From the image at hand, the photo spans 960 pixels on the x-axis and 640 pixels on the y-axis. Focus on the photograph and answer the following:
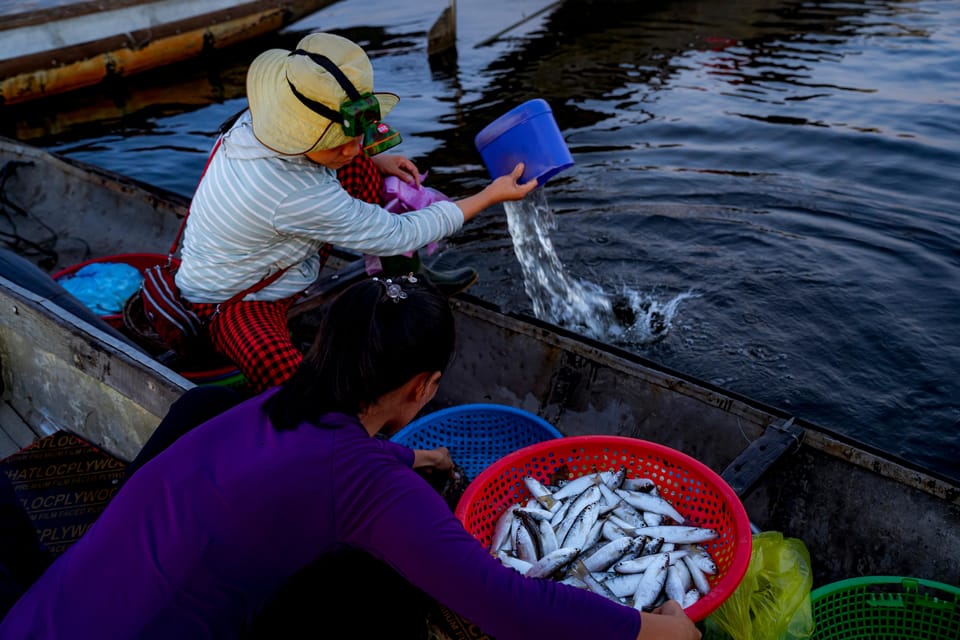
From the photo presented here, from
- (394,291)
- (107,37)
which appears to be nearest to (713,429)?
(394,291)

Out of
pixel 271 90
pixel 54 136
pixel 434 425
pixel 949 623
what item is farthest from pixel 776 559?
pixel 54 136

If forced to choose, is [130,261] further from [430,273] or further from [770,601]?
[770,601]

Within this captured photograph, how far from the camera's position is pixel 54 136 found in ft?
37.8

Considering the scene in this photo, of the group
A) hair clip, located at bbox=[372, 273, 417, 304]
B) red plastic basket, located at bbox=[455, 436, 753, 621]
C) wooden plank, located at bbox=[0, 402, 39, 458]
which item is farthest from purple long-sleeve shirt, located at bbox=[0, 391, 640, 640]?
wooden plank, located at bbox=[0, 402, 39, 458]

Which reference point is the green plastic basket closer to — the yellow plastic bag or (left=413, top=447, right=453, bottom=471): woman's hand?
the yellow plastic bag

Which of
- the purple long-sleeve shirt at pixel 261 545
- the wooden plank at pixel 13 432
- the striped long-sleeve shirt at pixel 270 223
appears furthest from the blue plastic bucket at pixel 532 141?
the wooden plank at pixel 13 432

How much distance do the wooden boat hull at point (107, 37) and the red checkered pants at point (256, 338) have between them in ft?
36.5

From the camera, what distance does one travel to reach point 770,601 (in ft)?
7.82

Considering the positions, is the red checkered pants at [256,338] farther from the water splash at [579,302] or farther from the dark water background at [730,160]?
the dark water background at [730,160]

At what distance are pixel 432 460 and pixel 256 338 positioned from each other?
105 centimetres

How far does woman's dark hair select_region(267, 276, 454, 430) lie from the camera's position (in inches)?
71.0

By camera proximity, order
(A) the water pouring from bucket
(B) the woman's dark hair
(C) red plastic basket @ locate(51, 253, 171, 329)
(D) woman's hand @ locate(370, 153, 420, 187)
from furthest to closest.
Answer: (A) the water pouring from bucket → (C) red plastic basket @ locate(51, 253, 171, 329) → (D) woman's hand @ locate(370, 153, 420, 187) → (B) the woman's dark hair

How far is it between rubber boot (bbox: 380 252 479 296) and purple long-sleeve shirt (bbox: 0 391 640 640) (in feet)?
7.52

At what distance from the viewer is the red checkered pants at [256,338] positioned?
3229 mm
